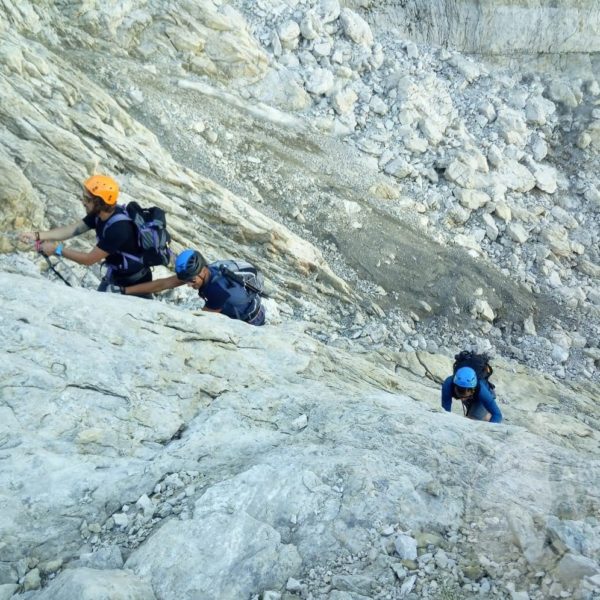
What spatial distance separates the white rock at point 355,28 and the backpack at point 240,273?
13007 millimetres

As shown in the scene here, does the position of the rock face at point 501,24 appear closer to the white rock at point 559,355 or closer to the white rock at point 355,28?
the white rock at point 355,28

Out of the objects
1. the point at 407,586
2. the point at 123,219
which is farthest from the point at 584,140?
the point at 407,586

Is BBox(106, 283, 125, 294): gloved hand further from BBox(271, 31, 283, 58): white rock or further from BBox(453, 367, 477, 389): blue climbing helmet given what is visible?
BBox(271, 31, 283, 58): white rock

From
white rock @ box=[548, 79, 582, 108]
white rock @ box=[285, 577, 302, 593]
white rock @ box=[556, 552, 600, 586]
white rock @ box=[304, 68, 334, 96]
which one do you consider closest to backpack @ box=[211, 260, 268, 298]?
white rock @ box=[285, 577, 302, 593]

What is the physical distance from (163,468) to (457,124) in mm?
14988

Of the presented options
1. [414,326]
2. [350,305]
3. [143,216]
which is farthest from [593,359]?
[143,216]

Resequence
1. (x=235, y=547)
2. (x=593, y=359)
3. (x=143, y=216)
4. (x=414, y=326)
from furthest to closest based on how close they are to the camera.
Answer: (x=593, y=359) < (x=414, y=326) < (x=143, y=216) < (x=235, y=547)

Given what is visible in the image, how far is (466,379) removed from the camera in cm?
646

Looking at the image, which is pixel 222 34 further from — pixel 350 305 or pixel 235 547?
pixel 235 547

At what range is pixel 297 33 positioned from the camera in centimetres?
1672

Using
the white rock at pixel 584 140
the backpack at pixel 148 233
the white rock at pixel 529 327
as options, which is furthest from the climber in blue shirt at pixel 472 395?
the white rock at pixel 584 140

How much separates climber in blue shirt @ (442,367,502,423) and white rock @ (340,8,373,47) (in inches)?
526

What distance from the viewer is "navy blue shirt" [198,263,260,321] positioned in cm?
636

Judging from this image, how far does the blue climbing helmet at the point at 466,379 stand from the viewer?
21.2 feet
